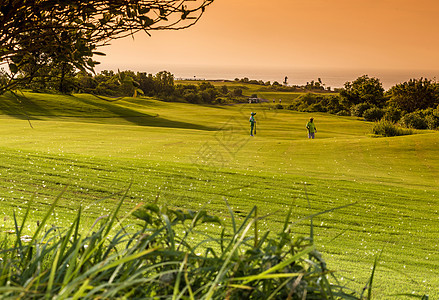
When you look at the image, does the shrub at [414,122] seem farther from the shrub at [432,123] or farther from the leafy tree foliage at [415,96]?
the leafy tree foliage at [415,96]

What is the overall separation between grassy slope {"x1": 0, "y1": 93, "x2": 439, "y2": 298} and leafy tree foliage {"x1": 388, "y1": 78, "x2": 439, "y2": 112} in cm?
5757

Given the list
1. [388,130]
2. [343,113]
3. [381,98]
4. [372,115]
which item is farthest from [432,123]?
[381,98]

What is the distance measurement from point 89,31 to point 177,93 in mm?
71473

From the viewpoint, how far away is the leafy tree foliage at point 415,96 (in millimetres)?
78188

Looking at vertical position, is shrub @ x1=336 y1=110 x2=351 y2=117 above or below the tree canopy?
below

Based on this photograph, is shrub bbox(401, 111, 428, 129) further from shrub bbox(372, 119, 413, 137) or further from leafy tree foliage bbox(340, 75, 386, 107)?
leafy tree foliage bbox(340, 75, 386, 107)

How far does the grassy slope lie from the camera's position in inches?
330

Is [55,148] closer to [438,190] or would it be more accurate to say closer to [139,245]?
[438,190]

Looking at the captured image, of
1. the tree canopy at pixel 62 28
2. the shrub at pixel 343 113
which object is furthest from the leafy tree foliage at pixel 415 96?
the tree canopy at pixel 62 28

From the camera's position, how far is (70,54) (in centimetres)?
341

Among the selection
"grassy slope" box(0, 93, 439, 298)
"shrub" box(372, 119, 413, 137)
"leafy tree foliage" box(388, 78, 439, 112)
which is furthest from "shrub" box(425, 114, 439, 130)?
"leafy tree foliage" box(388, 78, 439, 112)

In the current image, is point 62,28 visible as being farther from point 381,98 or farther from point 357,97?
point 381,98

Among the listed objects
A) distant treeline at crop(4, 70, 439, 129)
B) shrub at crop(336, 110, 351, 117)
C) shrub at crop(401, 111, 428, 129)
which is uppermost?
distant treeline at crop(4, 70, 439, 129)

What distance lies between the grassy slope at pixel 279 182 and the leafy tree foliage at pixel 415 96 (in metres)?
57.6
